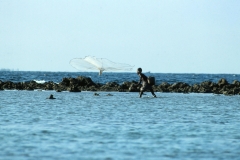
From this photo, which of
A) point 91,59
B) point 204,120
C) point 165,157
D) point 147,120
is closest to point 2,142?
point 165,157

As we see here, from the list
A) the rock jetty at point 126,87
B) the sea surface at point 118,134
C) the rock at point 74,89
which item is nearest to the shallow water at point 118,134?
the sea surface at point 118,134

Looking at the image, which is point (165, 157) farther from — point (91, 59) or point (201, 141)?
point (91, 59)

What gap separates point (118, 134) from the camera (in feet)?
70.2

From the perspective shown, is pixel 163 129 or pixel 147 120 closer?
pixel 163 129

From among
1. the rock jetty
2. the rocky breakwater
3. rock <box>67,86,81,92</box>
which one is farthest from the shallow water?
the rock jetty

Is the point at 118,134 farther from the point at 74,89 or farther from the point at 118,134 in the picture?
the point at 74,89

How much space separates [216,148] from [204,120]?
9264mm

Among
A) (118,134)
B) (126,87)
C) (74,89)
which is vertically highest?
(126,87)

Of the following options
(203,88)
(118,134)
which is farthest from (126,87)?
(118,134)

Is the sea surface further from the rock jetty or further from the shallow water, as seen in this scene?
the rock jetty

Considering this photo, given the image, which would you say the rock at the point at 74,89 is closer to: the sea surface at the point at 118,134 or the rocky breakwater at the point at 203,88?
the rocky breakwater at the point at 203,88

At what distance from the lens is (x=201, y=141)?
65.4 feet

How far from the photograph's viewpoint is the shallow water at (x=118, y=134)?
1716cm

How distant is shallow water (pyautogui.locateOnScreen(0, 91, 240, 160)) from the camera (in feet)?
56.3
